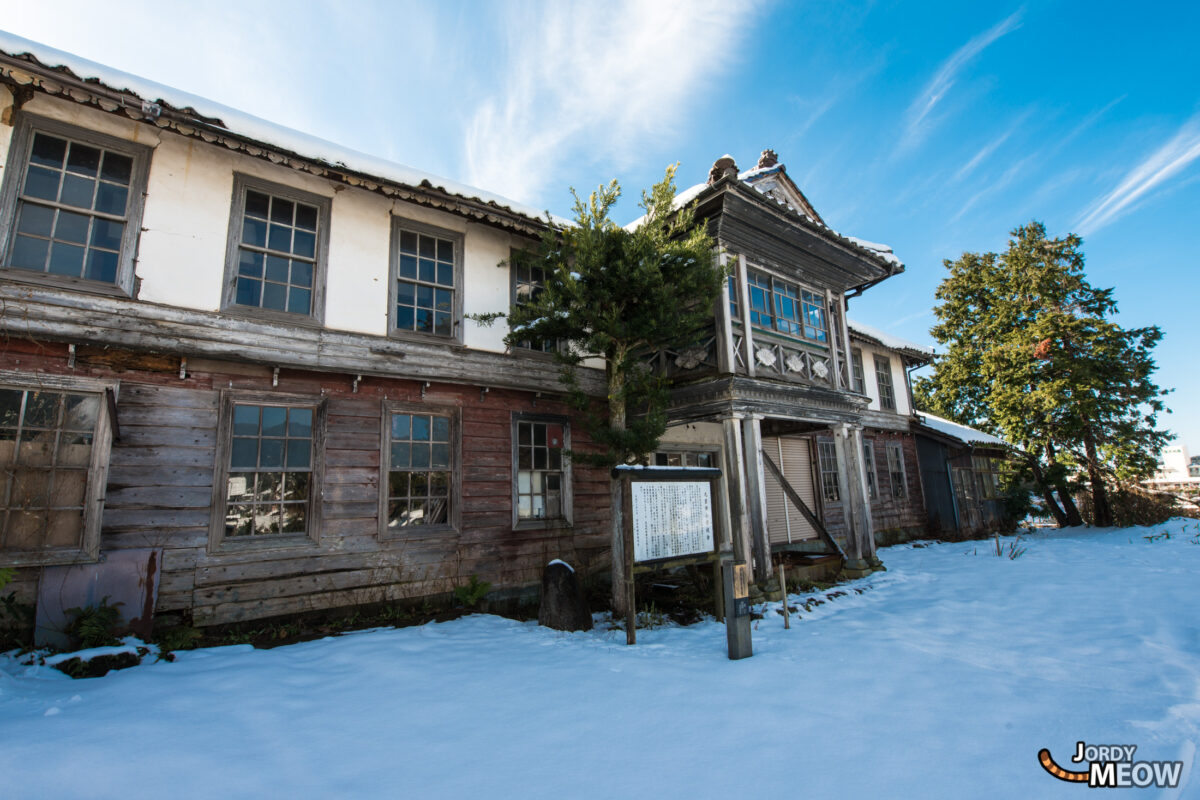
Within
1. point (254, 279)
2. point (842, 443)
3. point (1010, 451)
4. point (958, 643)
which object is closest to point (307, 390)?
point (254, 279)

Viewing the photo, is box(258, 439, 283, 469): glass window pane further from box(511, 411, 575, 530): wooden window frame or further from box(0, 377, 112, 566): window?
box(511, 411, 575, 530): wooden window frame

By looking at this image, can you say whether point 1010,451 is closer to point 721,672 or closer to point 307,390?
point 721,672

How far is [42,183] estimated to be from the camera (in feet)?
18.7

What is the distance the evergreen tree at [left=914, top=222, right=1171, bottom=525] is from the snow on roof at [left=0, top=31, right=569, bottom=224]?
18.9 m

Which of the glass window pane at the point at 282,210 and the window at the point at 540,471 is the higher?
the glass window pane at the point at 282,210

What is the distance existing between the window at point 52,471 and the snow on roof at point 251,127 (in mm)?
3235

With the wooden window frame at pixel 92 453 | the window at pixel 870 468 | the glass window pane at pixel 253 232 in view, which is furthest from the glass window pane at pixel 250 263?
the window at pixel 870 468

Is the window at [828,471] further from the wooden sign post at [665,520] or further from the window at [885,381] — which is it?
the wooden sign post at [665,520]

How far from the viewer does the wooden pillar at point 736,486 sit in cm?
832

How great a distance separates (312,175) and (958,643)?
32.3ft

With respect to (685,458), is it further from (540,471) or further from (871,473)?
(871,473)

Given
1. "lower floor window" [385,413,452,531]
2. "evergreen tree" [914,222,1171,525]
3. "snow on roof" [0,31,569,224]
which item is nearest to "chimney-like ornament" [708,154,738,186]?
"snow on roof" [0,31,569,224]

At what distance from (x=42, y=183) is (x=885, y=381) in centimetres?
1978

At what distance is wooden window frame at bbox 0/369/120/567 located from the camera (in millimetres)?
5262
